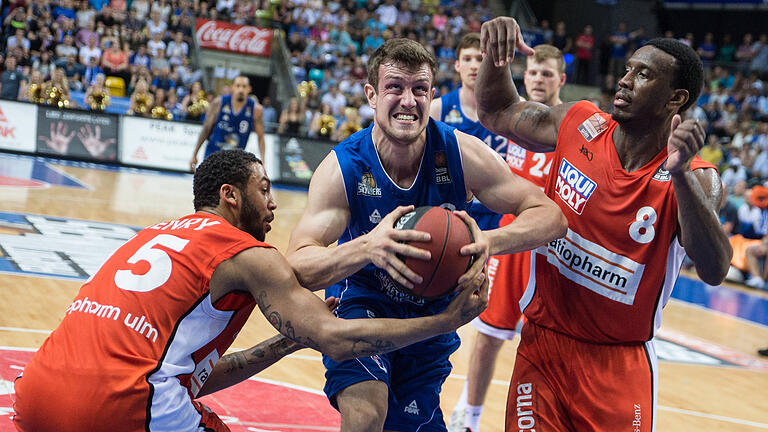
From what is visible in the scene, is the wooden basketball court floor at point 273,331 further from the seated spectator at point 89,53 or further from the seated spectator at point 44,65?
the seated spectator at point 89,53

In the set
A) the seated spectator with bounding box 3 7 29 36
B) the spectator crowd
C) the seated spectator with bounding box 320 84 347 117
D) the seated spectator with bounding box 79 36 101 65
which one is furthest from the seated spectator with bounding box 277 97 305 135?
the seated spectator with bounding box 3 7 29 36

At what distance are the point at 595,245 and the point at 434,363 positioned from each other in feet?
2.99

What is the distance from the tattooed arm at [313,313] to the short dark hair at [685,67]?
122 centimetres

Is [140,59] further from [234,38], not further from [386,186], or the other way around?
[386,186]

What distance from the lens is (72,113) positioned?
1689cm

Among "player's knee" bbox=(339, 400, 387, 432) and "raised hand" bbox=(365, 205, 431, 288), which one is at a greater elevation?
"raised hand" bbox=(365, 205, 431, 288)

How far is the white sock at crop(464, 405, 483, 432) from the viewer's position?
523 cm

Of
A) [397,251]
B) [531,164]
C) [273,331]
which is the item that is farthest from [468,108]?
[397,251]

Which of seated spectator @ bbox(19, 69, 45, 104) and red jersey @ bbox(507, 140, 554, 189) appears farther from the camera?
seated spectator @ bbox(19, 69, 45, 104)

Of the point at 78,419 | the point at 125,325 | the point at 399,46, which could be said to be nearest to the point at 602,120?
the point at 399,46

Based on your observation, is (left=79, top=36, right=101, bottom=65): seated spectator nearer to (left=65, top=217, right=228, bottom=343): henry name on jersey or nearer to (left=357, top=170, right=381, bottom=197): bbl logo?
(left=357, top=170, right=381, bottom=197): bbl logo

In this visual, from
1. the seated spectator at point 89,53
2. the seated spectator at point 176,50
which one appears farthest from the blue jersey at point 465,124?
the seated spectator at point 176,50

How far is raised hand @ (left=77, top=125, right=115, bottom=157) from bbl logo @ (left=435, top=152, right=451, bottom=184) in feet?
48.9

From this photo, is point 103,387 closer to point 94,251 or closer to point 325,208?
point 325,208
